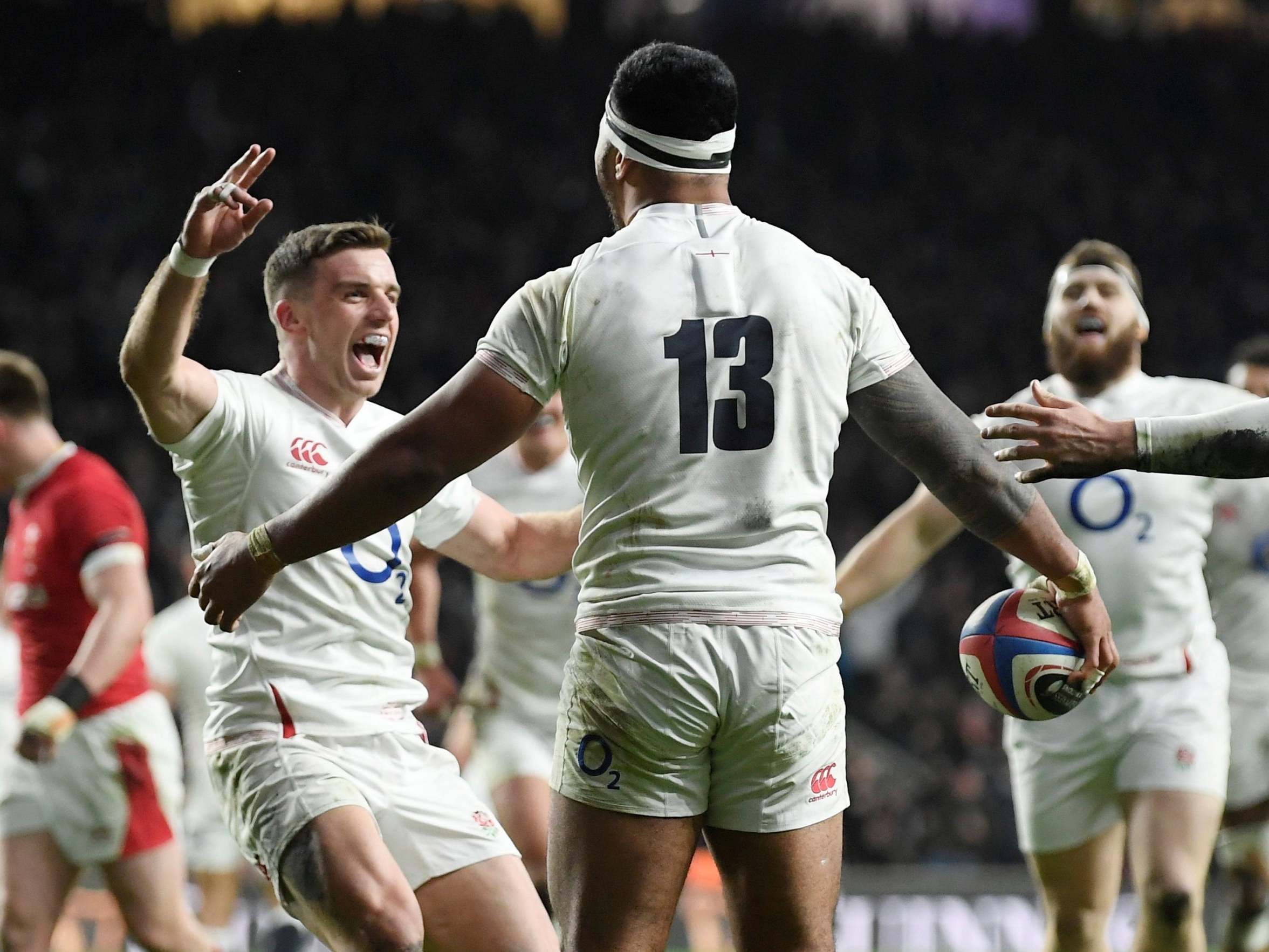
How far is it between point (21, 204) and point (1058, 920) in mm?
18157

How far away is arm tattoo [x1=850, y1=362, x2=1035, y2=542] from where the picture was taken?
11.6 ft

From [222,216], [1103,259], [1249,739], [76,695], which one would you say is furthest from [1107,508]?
[76,695]

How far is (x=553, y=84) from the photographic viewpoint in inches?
919

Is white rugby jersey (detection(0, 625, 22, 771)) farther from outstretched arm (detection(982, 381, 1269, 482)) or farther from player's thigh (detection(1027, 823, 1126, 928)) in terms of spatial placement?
outstretched arm (detection(982, 381, 1269, 482))

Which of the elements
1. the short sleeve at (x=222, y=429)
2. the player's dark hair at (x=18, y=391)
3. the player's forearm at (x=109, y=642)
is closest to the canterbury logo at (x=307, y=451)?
the short sleeve at (x=222, y=429)

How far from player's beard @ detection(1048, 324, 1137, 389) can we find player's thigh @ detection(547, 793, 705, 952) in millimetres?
3367

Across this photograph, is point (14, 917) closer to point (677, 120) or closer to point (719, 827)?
point (719, 827)

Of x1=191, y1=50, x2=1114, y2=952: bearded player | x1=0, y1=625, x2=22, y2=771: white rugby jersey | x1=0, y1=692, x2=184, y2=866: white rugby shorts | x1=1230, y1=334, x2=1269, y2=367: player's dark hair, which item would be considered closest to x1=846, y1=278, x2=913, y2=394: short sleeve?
x1=191, y1=50, x2=1114, y2=952: bearded player

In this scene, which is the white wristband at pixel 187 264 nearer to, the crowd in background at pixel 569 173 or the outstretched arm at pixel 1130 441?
the outstretched arm at pixel 1130 441

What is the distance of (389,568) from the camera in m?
4.59

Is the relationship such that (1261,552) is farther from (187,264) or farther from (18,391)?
(18,391)

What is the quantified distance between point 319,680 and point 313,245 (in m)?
1.33

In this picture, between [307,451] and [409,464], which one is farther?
[307,451]

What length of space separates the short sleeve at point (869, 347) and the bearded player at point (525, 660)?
3.58 meters
